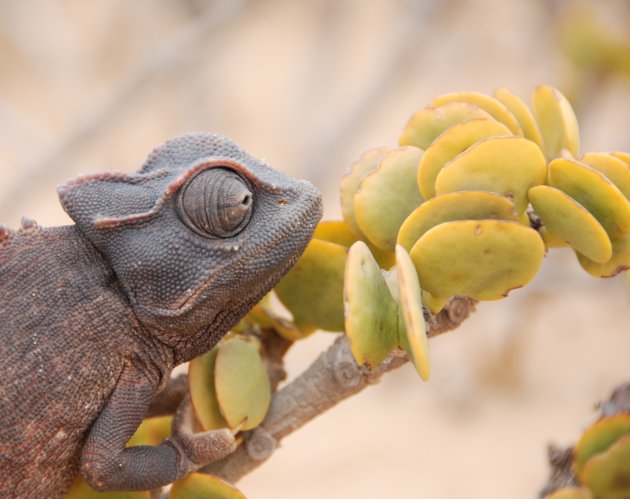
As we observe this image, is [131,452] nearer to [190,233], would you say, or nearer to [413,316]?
[190,233]

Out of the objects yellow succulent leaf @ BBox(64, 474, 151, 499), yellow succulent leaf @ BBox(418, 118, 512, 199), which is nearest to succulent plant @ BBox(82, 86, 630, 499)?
yellow succulent leaf @ BBox(418, 118, 512, 199)

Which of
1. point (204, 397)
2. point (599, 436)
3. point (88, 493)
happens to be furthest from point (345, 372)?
point (88, 493)

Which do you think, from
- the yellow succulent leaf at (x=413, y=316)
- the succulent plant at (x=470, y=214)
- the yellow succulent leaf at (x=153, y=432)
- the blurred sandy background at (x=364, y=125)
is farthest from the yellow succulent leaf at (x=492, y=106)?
the blurred sandy background at (x=364, y=125)

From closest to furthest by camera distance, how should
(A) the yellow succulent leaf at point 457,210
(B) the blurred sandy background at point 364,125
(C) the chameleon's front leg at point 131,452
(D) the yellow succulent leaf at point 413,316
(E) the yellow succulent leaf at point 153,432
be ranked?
(D) the yellow succulent leaf at point 413,316
(A) the yellow succulent leaf at point 457,210
(C) the chameleon's front leg at point 131,452
(E) the yellow succulent leaf at point 153,432
(B) the blurred sandy background at point 364,125

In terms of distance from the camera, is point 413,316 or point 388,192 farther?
point 388,192

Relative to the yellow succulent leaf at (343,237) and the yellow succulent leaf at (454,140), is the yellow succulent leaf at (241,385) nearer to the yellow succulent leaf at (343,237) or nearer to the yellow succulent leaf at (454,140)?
the yellow succulent leaf at (343,237)

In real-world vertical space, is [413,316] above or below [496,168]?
below
